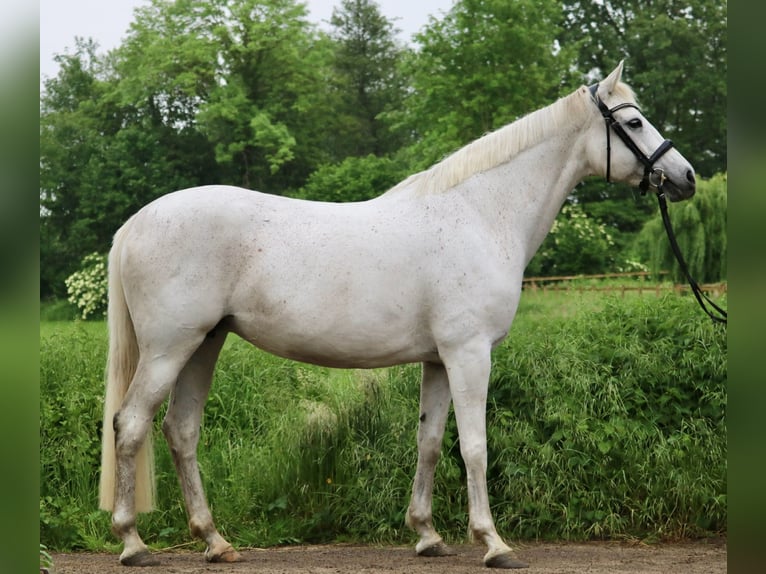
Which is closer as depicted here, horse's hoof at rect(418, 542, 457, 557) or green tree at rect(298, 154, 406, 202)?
horse's hoof at rect(418, 542, 457, 557)

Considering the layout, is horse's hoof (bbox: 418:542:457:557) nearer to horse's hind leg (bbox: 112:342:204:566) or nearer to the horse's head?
horse's hind leg (bbox: 112:342:204:566)

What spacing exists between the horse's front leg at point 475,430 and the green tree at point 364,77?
31.1m

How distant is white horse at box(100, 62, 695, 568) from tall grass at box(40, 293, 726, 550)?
3.62 feet

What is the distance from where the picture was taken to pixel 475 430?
4.54 metres

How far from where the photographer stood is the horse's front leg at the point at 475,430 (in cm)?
446

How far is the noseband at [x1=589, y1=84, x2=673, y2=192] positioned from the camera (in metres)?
4.67

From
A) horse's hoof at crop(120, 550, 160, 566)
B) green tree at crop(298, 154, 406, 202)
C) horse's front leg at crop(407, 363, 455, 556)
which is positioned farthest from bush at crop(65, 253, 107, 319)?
horse's front leg at crop(407, 363, 455, 556)

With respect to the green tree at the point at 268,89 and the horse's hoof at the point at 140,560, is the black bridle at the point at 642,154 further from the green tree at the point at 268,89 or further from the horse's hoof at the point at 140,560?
the green tree at the point at 268,89

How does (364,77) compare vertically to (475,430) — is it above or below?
above

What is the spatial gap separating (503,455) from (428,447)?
101 centimetres

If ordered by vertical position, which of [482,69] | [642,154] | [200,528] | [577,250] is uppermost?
[482,69]

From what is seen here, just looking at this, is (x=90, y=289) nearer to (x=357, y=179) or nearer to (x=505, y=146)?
(x=357, y=179)

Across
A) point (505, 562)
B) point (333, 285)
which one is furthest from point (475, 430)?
point (333, 285)

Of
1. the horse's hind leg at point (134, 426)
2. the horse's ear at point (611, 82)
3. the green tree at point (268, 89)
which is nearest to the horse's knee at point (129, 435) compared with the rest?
the horse's hind leg at point (134, 426)
